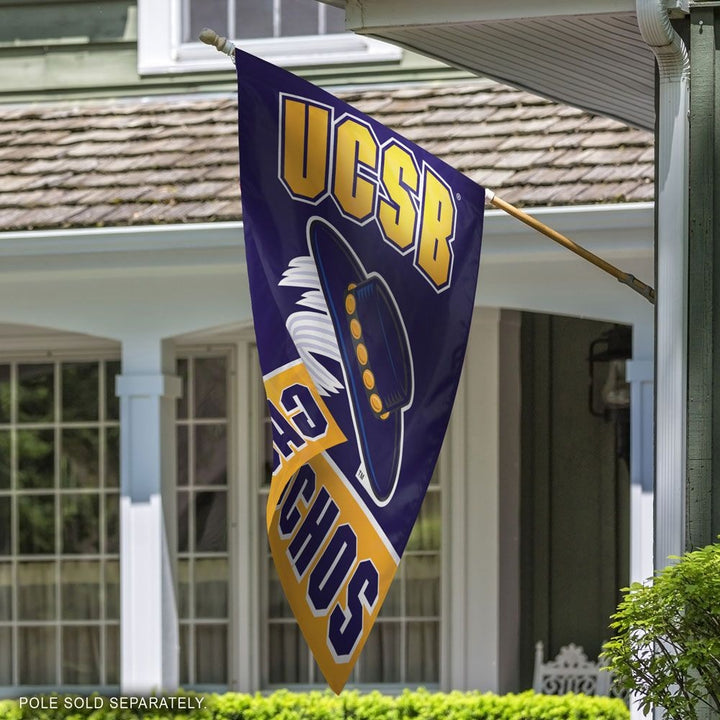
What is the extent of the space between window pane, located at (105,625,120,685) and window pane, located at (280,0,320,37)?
407 cm

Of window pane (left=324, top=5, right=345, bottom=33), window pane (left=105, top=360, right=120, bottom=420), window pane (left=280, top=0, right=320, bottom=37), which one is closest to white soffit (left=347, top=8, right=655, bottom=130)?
window pane (left=324, top=5, right=345, bottom=33)

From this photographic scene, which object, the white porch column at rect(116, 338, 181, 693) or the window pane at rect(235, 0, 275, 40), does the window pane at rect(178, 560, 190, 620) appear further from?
the window pane at rect(235, 0, 275, 40)

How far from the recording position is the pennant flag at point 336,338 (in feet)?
15.2

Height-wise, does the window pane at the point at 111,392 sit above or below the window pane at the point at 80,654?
above

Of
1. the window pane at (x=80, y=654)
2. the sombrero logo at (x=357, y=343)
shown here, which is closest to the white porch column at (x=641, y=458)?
the sombrero logo at (x=357, y=343)

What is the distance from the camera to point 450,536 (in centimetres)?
958

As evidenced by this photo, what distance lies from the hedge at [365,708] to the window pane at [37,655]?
1.13 meters

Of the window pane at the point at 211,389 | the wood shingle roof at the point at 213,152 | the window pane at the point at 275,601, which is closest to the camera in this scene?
the wood shingle roof at the point at 213,152

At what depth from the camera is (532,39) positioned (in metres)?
5.05

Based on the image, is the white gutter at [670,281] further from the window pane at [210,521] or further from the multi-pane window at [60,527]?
the multi-pane window at [60,527]

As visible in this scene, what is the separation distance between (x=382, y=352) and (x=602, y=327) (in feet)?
17.3

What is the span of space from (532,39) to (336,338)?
126 cm

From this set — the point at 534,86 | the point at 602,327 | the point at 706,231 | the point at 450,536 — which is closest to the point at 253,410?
the point at 450,536

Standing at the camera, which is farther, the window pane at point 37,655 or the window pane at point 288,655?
the window pane at point 37,655
